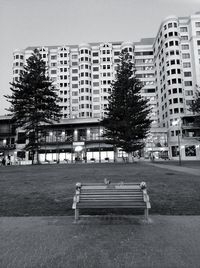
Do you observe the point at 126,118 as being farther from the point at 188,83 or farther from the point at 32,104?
the point at 188,83

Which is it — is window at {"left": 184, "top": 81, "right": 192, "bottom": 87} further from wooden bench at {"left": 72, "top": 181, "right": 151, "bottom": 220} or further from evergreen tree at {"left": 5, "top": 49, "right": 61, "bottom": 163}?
wooden bench at {"left": 72, "top": 181, "right": 151, "bottom": 220}

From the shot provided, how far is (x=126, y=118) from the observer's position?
36.5m

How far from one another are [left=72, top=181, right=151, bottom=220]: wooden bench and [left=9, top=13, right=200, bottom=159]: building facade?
57522 mm

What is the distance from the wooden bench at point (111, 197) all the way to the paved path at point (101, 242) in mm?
429

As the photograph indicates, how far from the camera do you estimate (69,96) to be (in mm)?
85312

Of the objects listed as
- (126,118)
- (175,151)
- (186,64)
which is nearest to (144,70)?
(186,64)

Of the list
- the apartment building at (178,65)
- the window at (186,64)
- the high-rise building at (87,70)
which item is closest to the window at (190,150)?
the apartment building at (178,65)

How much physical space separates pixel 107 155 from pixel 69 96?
3820 cm

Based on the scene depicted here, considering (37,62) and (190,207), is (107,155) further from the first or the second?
(190,207)

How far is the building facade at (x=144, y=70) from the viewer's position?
214 feet

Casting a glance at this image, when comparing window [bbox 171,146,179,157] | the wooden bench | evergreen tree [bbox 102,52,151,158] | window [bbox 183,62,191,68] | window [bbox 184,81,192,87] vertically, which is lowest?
the wooden bench

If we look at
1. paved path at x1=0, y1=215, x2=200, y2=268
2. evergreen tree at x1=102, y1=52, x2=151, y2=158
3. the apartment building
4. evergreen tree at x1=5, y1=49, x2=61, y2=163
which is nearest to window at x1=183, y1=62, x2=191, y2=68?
the apartment building

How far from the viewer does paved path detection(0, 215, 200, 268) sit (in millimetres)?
3322

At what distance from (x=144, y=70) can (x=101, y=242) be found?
84.5 metres
